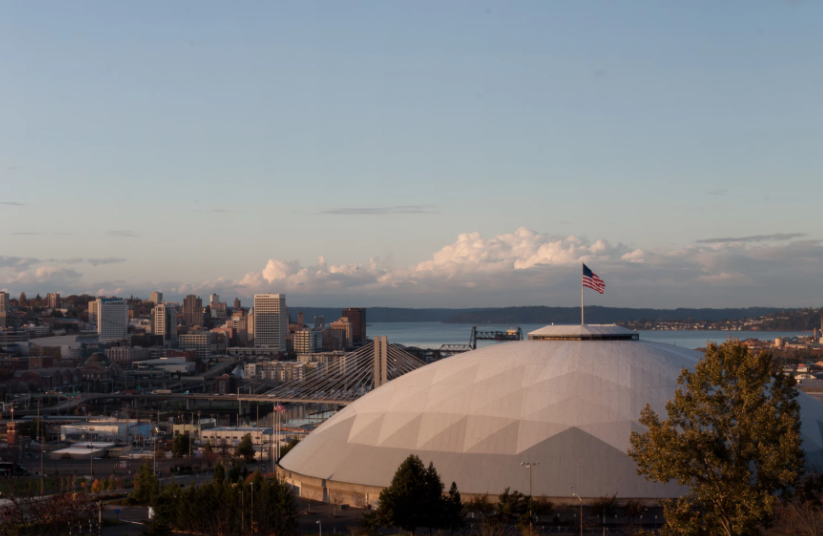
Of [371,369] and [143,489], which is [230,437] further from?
[143,489]

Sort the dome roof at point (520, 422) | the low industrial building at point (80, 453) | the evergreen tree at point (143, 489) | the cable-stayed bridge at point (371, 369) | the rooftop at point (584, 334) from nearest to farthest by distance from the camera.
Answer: the dome roof at point (520, 422)
the rooftop at point (584, 334)
the evergreen tree at point (143, 489)
the low industrial building at point (80, 453)
the cable-stayed bridge at point (371, 369)

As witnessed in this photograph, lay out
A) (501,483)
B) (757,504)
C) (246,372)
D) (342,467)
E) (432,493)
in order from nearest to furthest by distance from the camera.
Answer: (757,504) → (432,493) → (501,483) → (342,467) → (246,372)

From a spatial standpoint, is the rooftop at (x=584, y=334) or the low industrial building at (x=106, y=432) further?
the low industrial building at (x=106, y=432)

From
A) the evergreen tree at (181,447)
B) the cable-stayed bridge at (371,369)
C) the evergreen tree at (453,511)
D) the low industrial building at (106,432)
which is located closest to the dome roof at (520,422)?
the evergreen tree at (453,511)

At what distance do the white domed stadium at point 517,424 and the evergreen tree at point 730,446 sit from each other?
28.2ft

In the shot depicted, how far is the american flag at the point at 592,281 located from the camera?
38.1 meters

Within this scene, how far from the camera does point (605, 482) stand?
2983 centimetres

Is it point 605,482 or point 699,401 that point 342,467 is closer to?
point 605,482

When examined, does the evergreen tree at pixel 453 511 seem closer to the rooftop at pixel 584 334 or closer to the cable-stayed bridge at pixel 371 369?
the rooftop at pixel 584 334

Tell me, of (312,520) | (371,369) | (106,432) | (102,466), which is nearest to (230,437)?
(102,466)

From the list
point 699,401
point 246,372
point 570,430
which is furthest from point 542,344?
point 246,372

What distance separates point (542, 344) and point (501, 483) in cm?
836

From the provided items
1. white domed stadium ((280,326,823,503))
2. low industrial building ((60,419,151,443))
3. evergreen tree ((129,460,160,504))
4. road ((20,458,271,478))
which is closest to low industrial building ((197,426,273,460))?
road ((20,458,271,478))

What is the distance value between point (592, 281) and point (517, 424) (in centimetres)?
887
